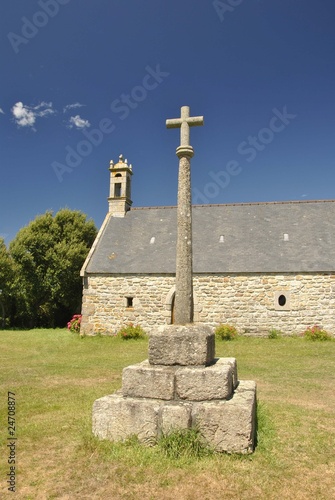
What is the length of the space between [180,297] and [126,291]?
11.5 metres

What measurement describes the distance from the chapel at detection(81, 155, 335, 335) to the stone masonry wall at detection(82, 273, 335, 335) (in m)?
0.04

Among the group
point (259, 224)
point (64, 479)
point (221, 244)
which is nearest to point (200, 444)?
point (64, 479)

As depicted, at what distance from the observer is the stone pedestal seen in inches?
161

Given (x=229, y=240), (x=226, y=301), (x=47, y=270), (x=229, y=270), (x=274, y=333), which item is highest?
(x=229, y=240)

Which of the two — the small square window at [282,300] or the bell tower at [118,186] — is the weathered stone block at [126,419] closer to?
the small square window at [282,300]

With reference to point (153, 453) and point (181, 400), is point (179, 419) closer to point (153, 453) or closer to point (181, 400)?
point (181, 400)

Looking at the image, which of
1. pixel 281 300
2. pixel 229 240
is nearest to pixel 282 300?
pixel 281 300

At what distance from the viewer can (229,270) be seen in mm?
15406

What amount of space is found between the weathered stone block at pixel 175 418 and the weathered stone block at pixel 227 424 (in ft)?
0.28

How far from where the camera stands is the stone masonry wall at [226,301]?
48.8 feet

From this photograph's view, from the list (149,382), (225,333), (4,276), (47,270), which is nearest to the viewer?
(149,382)

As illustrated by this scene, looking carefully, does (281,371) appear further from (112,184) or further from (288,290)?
(112,184)

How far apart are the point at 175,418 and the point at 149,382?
538mm

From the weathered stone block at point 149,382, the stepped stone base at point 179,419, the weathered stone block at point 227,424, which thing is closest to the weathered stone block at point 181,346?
the weathered stone block at point 149,382
